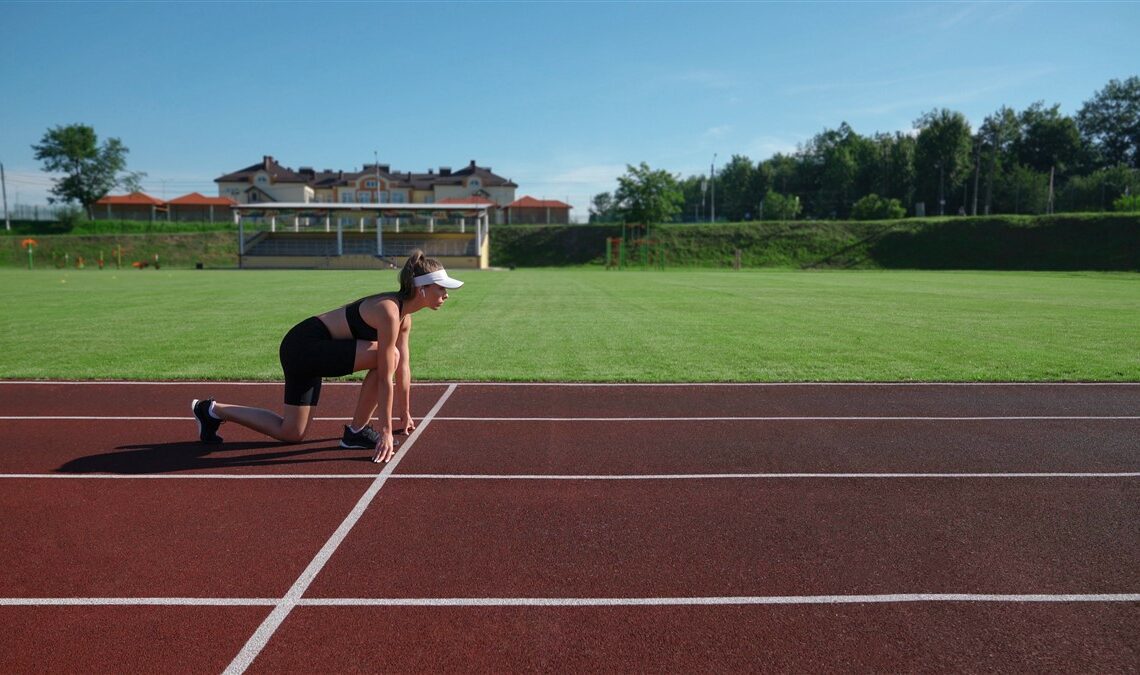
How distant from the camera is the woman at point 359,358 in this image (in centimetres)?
618

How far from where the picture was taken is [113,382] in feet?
33.3

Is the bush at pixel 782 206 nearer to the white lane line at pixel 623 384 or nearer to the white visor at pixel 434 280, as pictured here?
the white lane line at pixel 623 384

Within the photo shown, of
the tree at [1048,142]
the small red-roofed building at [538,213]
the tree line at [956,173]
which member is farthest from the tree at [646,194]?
the tree at [1048,142]

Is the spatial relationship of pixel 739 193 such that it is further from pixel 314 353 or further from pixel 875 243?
pixel 314 353

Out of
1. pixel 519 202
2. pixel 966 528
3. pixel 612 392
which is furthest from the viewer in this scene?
pixel 519 202

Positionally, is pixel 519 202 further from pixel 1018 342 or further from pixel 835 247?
pixel 1018 342

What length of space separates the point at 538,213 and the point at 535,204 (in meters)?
3.18

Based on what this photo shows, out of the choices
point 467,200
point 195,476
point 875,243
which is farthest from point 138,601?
point 467,200

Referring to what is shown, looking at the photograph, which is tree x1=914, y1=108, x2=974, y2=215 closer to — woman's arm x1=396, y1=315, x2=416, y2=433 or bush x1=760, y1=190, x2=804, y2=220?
bush x1=760, y1=190, x2=804, y2=220

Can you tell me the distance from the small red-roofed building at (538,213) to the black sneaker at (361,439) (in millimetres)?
88193

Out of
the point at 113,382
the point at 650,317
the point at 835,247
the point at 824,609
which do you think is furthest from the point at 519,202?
the point at 824,609

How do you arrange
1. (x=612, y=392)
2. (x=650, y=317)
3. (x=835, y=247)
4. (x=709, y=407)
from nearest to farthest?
(x=709, y=407) → (x=612, y=392) → (x=650, y=317) → (x=835, y=247)

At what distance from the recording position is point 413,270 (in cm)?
614

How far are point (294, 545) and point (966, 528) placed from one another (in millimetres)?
4382
